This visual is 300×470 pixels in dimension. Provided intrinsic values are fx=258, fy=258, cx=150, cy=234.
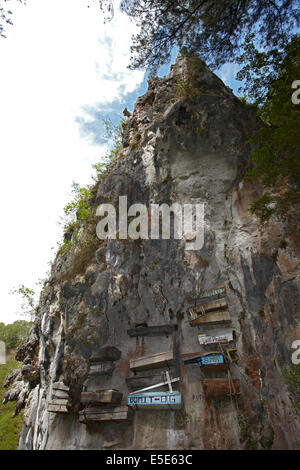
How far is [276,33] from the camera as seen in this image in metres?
12.2

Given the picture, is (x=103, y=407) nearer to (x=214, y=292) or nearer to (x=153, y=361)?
(x=153, y=361)

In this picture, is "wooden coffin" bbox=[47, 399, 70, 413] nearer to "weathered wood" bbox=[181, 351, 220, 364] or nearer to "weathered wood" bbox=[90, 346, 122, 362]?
"weathered wood" bbox=[90, 346, 122, 362]

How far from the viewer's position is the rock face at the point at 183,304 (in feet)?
30.2

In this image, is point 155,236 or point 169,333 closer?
point 169,333

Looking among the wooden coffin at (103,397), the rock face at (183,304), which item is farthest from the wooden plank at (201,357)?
the wooden coffin at (103,397)

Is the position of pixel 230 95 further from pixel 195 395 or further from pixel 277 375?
pixel 195 395

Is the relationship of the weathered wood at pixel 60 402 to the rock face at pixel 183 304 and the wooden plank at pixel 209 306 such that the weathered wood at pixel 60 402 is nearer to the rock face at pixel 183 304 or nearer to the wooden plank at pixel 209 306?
the rock face at pixel 183 304

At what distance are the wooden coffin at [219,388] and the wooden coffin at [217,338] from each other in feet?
4.53
